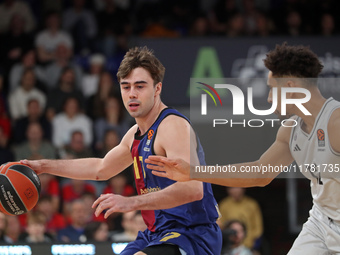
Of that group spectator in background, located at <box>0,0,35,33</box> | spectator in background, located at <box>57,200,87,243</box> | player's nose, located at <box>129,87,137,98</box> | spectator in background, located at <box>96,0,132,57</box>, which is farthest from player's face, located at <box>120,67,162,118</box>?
spectator in background, located at <box>0,0,35,33</box>

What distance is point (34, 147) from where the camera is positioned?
959 centimetres

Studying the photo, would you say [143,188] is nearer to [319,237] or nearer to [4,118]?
[319,237]

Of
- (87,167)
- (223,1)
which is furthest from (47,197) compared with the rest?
(223,1)

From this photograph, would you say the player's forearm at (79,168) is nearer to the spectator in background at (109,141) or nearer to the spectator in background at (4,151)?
the spectator in background at (109,141)

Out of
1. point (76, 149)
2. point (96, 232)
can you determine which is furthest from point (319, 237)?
point (76, 149)

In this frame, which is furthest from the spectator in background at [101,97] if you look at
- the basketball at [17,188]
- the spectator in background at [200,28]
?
the basketball at [17,188]

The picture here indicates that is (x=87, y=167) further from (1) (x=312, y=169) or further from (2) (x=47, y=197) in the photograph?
(2) (x=47, y=197)

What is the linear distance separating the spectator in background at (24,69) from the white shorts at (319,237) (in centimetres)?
677

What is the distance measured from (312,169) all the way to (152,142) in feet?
4.00

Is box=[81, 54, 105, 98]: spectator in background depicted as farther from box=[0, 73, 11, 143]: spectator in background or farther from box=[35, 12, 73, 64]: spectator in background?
box=[0, 73, 11, 143]: spectator in background

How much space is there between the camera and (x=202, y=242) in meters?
4.59

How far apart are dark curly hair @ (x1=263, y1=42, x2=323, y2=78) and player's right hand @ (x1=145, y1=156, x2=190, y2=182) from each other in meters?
1.07

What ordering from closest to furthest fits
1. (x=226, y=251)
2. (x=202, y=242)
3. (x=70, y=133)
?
(x=202, y=242)
(x=226, y=251)
(x=70, y=133)

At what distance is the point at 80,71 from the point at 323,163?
22.9ft
